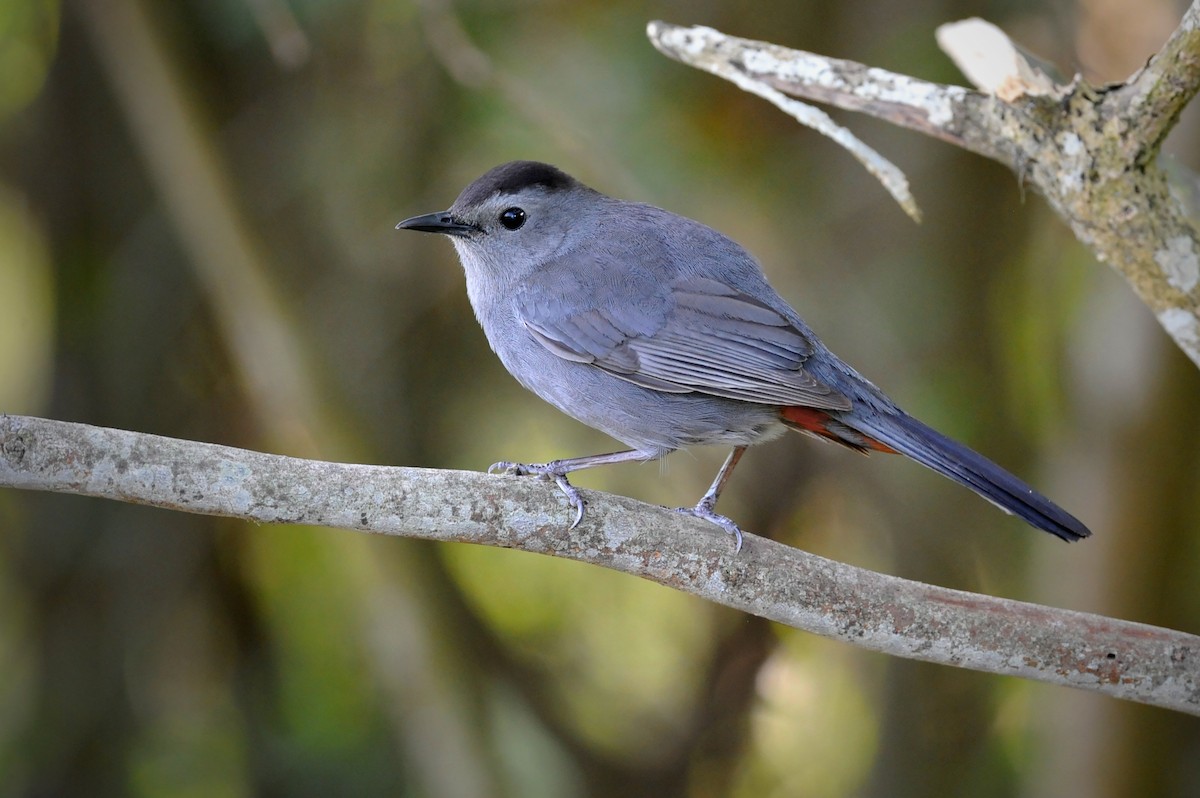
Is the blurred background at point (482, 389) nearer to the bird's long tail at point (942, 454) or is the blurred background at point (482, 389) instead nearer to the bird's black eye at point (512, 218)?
the bird's black eye at point (512, 218)

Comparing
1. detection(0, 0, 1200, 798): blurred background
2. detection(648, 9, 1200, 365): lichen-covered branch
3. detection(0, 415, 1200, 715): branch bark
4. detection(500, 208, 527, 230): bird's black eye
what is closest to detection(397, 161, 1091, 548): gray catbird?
detection(500, 208, 527, 230): bird's black eye

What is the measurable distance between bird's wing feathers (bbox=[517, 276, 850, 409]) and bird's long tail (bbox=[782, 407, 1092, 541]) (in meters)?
0.14

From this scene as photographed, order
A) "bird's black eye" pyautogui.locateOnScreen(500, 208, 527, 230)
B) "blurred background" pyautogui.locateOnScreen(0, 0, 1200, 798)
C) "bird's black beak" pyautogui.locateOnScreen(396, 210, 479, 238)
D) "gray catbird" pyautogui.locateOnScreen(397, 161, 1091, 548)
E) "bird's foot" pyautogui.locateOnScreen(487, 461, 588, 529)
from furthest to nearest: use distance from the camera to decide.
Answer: "blurred background" pyautogui.locateOnScreen(0, 0, 1200, 798), "bird's black eye" pyautogui.locateOnScreen(500, 208, 527, 230), "bird's black beak" pyautogui.locateOnScreen(396, 210, 479, 238), "gray catbird" pyautogui.locateOnScreen(397, 161, 1091, 548), "bird's foot" pyautogui.locateOnScreen(487, 461, 588, 529)

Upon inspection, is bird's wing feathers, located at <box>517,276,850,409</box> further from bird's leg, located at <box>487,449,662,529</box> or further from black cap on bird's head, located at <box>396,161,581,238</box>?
black cap on bird's head, located at <box>396,161,581,238</box>

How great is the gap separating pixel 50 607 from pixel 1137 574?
4663 millimetres

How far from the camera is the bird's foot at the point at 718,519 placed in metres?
2.76

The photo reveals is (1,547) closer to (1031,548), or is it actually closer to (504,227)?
(504,227)

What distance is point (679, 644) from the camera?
568 cm

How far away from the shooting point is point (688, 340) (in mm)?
3363

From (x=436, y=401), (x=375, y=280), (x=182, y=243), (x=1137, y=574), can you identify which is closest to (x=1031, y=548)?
(x=1137, y=574)

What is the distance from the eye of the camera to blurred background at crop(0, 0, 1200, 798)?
5.21 m

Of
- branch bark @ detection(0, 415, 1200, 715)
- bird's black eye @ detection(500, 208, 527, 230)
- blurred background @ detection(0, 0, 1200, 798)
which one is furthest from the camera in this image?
blurred background @ detection(0, 0, 1200, 798)

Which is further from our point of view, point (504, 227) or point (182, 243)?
point (182, 243)

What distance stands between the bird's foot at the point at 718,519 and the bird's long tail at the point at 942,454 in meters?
0.40
